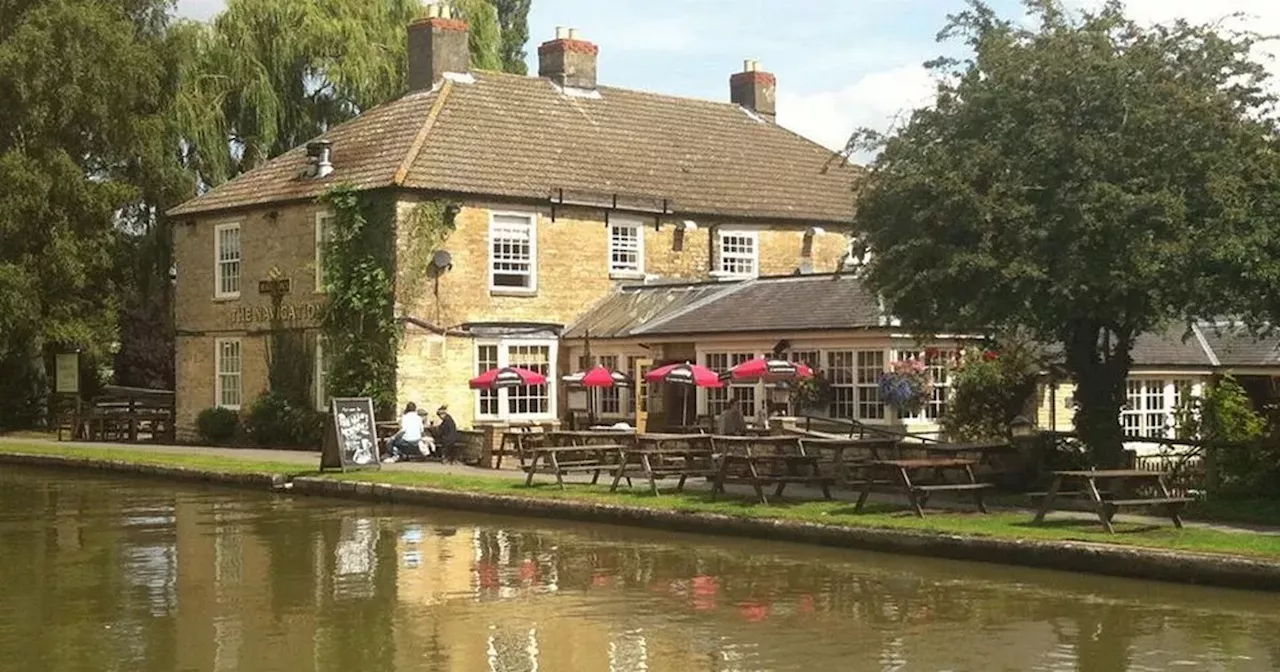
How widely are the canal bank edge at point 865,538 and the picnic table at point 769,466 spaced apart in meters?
1.35

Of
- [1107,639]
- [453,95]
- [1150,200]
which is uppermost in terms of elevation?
[453,95]

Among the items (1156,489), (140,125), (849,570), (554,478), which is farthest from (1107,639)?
(140,125)

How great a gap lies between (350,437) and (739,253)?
44.6ft

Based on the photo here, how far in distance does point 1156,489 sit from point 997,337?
5.54 meters

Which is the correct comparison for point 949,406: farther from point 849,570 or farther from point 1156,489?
point 849,570

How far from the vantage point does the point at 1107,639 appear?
12.6 m

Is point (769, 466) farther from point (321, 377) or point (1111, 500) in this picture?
point (321, 377)

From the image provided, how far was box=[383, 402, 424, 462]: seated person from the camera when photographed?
3053 centimetres

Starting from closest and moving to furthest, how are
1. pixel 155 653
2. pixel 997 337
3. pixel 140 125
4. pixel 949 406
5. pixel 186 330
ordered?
pixel 155 653
pixel 997 337
pixel 949 406
pixel 186 330
pixel 140 125

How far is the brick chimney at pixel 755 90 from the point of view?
44.9 meters

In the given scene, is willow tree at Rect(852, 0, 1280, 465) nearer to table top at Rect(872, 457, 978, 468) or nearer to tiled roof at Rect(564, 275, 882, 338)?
table top at Rect(872, 457, 978, 468)

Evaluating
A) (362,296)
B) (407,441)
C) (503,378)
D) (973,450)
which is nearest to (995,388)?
(973,450)

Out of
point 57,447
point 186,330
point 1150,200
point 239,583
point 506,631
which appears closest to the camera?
point 506,631

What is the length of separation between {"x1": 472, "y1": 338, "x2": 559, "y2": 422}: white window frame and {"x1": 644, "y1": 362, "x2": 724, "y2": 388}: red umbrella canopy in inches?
205
